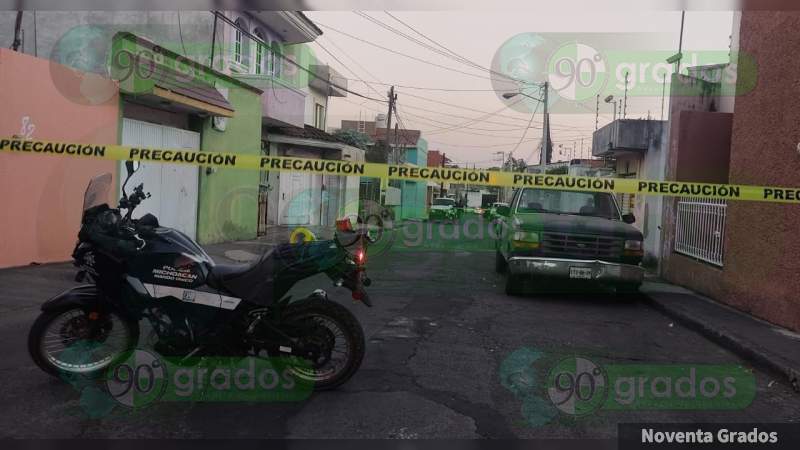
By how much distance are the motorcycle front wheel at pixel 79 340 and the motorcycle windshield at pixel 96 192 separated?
2.47 feet

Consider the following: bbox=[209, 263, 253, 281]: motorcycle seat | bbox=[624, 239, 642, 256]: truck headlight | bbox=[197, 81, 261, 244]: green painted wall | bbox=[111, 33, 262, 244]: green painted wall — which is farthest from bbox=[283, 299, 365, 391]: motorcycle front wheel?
bbox=[197, 81, 261, 244]: green painted wall

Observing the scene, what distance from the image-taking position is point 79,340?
4566 millimetres

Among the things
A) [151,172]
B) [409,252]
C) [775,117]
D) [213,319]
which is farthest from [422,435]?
[409,252]

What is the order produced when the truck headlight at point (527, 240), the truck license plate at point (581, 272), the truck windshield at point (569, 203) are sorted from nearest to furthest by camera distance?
the truck license plate at point (581, 272) < the truck headlight at point (527, 240) < the truck windshield at point (569, 203)

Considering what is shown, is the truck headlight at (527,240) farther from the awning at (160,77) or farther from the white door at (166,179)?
the awning at (160,77)

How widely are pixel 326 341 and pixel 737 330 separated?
515cm

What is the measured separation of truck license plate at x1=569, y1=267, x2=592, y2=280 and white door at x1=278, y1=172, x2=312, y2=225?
1390 centimetres

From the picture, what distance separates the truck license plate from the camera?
878cm

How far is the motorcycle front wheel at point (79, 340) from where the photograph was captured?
449 centimetres

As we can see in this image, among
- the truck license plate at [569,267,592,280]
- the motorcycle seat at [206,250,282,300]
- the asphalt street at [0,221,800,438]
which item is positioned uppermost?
the motorcycle seat at [206,250,282,300]

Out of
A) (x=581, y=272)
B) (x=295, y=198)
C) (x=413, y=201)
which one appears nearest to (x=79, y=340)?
(x=581, y=272)

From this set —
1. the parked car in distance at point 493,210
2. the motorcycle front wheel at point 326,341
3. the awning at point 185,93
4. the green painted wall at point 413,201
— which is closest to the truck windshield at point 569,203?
the parked car in distance at point 493,210

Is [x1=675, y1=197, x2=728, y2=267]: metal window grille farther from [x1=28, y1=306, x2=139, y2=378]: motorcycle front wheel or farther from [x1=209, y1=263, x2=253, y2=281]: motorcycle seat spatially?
[x1=28, y1=306, x2=139, y2=378]: motorcycle front wheel

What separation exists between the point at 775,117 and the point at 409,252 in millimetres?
9541
